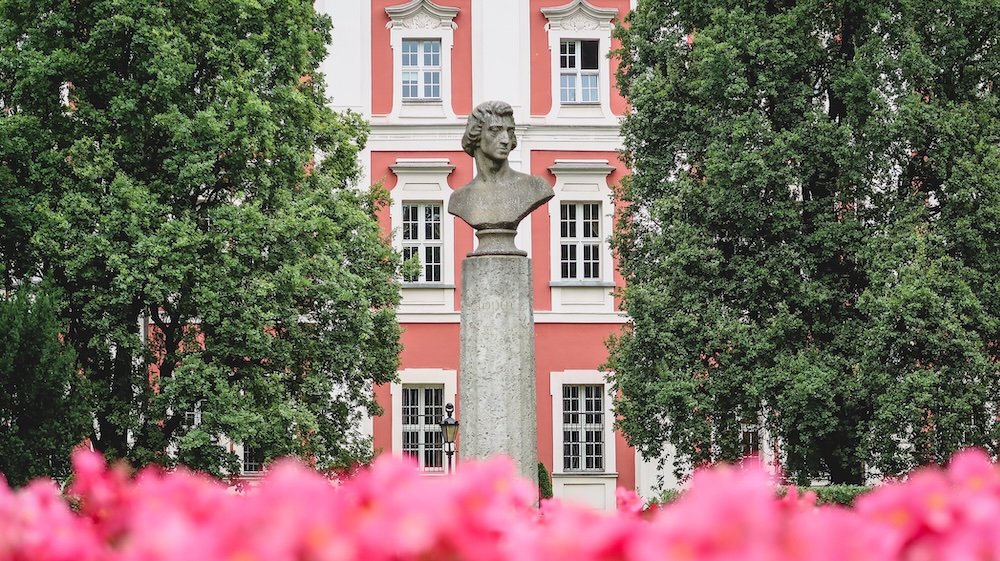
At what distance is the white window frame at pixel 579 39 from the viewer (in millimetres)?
28812

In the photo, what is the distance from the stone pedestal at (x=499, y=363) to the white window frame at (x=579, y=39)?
19066 mm

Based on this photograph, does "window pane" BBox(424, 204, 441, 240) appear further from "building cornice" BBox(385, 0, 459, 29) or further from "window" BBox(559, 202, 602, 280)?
"building cornice" BBox(385, 0, 459, 29)

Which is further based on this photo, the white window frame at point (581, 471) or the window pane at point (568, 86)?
the window pane at point (568, 86)

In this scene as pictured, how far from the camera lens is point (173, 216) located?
19062 millimetres

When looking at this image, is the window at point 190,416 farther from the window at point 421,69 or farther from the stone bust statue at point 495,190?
the window at point 421,69

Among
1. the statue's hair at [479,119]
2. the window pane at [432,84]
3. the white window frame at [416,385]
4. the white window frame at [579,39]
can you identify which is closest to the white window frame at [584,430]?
the white window frame at [416,385]

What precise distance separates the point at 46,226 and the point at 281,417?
4138mm

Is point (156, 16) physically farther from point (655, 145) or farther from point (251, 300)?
point (655, 145)

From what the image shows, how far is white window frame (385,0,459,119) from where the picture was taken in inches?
1126

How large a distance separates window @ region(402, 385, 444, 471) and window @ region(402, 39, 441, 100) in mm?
6271

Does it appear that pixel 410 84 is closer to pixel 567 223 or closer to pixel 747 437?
pixel 567 223

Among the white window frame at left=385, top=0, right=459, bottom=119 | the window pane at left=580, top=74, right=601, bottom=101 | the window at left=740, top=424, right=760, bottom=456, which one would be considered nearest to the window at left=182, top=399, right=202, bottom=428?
the window at left=740, top=424, right=760, bottom=456

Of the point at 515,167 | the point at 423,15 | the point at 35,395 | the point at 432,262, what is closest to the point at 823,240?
the point at 515,167

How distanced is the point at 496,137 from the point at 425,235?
18.4 meters
